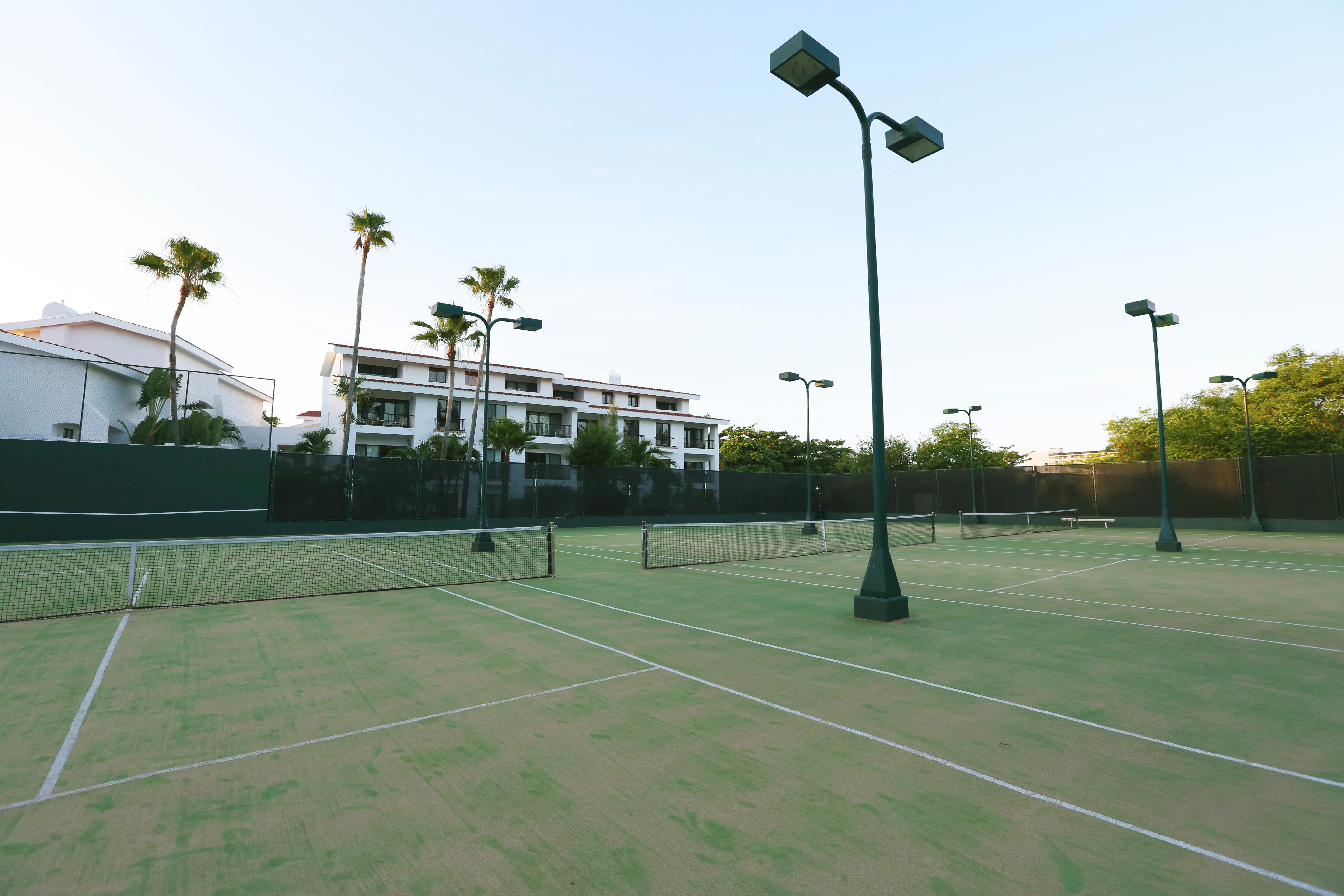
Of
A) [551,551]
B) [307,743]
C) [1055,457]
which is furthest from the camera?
[1055,457]

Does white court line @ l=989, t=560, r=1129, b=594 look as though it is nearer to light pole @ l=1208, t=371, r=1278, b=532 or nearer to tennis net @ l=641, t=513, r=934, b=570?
tennis net @ l=641, t=513, r=934, b=570

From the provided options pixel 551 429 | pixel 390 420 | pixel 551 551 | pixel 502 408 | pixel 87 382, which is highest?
pixel 502 408

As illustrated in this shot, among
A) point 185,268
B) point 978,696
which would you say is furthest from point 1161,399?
point 185,268

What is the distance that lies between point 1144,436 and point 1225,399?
10204 millimetres

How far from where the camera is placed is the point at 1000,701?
15.4 ft

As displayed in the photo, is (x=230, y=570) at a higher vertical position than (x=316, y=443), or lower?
lower

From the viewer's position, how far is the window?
4347cm

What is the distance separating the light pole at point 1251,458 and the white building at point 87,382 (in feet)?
107

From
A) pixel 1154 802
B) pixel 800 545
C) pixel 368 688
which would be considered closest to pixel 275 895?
pixel 368 688

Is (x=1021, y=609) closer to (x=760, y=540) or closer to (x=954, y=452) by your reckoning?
(x=760, y=540)

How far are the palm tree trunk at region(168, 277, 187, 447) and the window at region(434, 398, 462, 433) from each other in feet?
55.1

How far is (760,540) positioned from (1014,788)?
1834 centimetres

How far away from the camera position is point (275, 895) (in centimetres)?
242

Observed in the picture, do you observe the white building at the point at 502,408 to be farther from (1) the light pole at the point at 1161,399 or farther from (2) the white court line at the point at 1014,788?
(2) the white court line at the point at 1014,788
